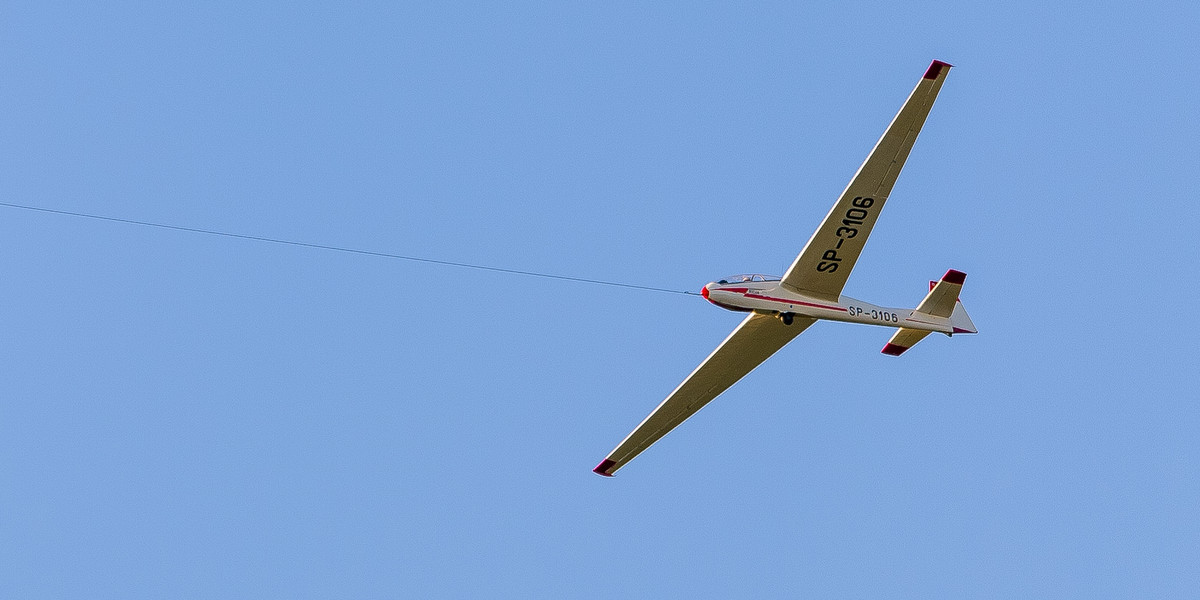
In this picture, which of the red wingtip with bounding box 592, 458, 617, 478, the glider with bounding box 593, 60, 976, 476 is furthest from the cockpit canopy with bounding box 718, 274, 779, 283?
the red wingtip with bounding box 592, 458, 617, 478

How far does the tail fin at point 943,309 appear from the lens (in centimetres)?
3656

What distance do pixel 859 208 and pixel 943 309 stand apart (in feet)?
19.1

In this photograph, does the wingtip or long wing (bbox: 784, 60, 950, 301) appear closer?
long wing (bbox: 784, 60, 950, 301)

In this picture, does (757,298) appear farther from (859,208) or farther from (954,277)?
(954,277)

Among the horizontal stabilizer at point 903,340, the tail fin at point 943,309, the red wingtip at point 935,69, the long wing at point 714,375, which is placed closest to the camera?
the red wingtip at point 935,69

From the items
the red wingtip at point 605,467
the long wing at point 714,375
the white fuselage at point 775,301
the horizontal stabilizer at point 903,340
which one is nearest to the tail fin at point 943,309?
the horizontal stabilizer at point 903,340

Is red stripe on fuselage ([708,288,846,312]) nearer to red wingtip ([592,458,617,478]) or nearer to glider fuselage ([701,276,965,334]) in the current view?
glider fuselage ([701,276,965,334])

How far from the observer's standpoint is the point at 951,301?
36906mm

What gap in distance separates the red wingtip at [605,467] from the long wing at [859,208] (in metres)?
9.16

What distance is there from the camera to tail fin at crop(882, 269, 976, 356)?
120ft

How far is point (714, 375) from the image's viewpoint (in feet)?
123

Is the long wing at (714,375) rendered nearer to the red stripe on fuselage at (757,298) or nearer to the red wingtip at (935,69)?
the red stripe on fuselage at (757,298)

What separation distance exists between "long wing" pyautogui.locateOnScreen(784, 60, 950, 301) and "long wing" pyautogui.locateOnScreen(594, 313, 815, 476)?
4.92 feet

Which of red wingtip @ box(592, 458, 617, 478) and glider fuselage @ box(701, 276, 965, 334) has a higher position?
glider fuselage @ box(701, 276, 965, 334)
